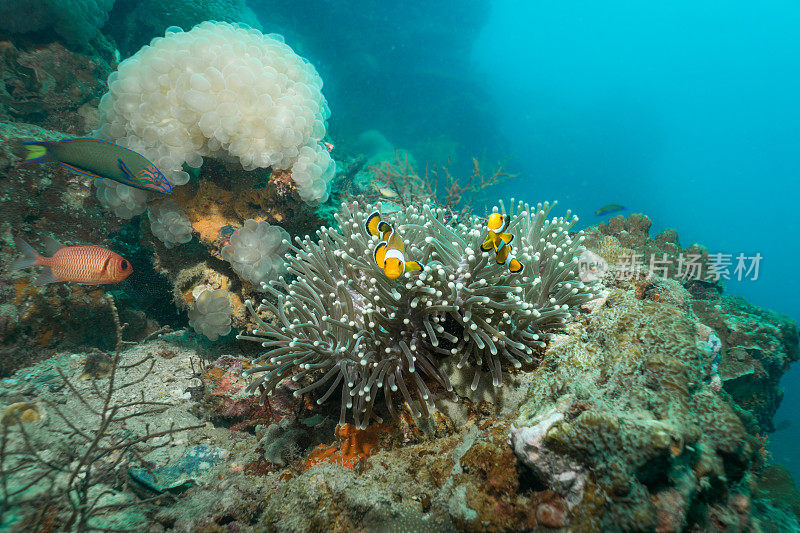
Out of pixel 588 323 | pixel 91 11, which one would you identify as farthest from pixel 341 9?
pixel 588 323

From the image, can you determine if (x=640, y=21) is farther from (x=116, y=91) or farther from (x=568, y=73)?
(x=116, y=91)

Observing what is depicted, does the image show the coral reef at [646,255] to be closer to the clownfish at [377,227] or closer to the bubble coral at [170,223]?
the clownfish at [377,227]

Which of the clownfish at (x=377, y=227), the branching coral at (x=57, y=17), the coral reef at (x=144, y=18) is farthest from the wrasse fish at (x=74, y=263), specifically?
the coral reef at (x=144, y=18)

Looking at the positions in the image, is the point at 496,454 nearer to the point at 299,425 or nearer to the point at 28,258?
the point at 299,425

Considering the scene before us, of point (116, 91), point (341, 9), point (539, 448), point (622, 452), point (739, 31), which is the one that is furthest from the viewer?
point (739, 31)

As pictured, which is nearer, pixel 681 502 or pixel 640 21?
pixel 681 502

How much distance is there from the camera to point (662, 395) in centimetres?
205

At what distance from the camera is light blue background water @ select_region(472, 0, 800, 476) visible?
66750 millimetres

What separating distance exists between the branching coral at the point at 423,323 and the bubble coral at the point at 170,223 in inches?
84.8

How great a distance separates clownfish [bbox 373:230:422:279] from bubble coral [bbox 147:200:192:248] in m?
3.16

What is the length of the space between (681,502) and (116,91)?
6.14m

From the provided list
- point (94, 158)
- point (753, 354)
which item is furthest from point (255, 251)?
point (753, 354)

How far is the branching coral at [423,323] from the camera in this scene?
2.42 metres

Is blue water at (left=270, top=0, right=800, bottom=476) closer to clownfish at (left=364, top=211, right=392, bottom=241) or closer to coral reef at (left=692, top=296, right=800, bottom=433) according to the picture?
coral reef at (left=692, top=296, right=800, bottom=433)
